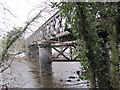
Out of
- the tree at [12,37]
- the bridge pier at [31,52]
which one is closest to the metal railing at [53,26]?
the bridge pier at [31,52]

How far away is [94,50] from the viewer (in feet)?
7.80

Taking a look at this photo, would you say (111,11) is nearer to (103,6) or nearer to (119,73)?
(103,6)

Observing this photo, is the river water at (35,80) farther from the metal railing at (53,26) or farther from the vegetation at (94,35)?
the vegetation at (94,35)

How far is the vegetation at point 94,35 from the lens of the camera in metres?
2.23

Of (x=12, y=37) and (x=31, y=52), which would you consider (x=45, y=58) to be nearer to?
(x=31, y=52)

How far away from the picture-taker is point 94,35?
7.81 feet

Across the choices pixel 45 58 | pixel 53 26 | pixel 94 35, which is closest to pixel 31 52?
pixel 53 26

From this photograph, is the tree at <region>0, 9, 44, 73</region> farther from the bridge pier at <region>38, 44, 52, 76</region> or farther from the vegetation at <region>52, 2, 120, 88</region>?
the bridge pier at <region>38, 44, 52, 76</region>

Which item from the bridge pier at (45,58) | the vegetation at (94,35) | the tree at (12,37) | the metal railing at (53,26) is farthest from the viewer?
the bridge pier at (45,58)

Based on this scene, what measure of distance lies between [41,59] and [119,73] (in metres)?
5.86

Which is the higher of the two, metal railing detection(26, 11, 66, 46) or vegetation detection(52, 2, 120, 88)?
metal railing detection(26, 11, 66, 46)

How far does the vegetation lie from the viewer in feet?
7.31

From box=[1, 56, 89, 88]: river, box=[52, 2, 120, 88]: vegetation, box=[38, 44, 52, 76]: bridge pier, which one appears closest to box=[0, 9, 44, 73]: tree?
box=[1, 56, 89, 88]: river

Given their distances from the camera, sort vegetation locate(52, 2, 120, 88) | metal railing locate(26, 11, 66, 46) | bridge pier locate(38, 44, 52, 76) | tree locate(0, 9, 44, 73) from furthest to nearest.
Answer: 1. bridge pier locate(38, 44, 52, 76)
2. metal railing locate(26, 11, 66, 46)
3. tree locate(0, 9, 44, 73)
4. vegetation locate(52, 2, 120, 88)
